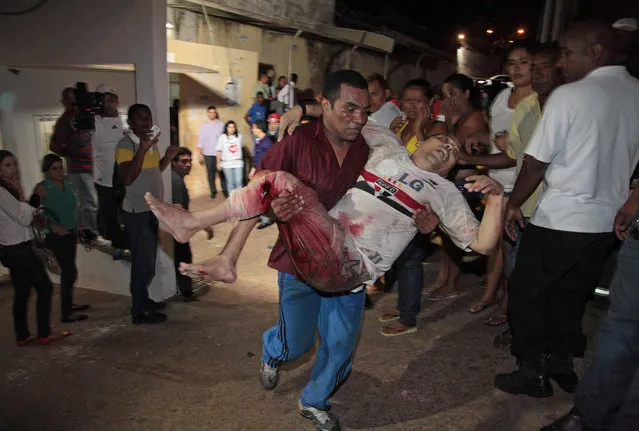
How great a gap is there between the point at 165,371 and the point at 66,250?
1.44 metres

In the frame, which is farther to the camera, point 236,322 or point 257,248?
point 257,248

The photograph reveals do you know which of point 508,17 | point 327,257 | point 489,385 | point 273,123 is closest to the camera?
point 327,257

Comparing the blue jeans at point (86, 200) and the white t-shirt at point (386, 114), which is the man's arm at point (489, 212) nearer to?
the white t-shirt at point (386, 114)

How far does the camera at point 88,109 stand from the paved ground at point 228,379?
1726 mm

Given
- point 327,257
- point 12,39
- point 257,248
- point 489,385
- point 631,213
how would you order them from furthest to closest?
1. point 257,248
2. point 12,39
3. point 489,385
4. point 631,213
5. point 327,257

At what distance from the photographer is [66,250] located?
4250mm

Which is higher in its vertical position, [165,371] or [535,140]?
[535,140]

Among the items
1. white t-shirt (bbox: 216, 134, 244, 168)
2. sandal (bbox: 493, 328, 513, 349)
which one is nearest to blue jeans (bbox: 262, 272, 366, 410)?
sandal (bbox: 493, 328, 513, 349)

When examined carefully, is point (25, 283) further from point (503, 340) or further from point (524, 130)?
point (524, 130)

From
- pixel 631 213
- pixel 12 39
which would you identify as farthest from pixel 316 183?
pixel 12 39

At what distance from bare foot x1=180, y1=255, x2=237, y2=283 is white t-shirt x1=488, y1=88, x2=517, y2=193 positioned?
247cm

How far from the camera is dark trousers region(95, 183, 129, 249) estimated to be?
4848mm

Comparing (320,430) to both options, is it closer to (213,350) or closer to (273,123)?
(213,350)

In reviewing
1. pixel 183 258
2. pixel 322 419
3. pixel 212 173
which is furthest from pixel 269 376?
pixel 212 173
